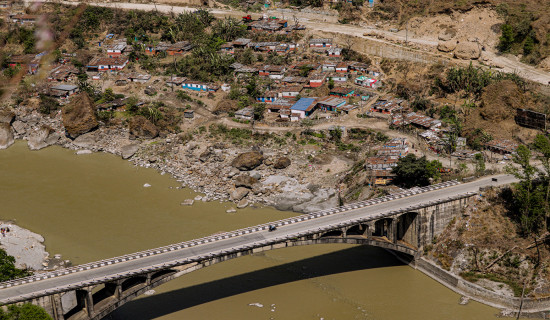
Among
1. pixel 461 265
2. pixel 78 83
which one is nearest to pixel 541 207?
pixel 461 265

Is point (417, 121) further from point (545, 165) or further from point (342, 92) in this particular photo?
point (545, 165)

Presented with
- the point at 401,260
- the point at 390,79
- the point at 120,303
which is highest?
the point at 390,79

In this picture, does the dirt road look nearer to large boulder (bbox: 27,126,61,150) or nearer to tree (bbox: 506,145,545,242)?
tree (bbox: 506,145,545,242)

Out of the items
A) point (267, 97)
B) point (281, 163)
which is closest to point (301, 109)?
point (267, 97)

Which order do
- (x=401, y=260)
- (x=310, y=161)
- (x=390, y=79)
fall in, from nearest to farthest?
(x=401, y=260) → (x=310, y=161) → (x=390, y=79)

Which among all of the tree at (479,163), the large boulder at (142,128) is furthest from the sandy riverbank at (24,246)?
the tree at (479,163)

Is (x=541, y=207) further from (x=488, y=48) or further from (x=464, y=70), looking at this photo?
(x=488, y=48)
